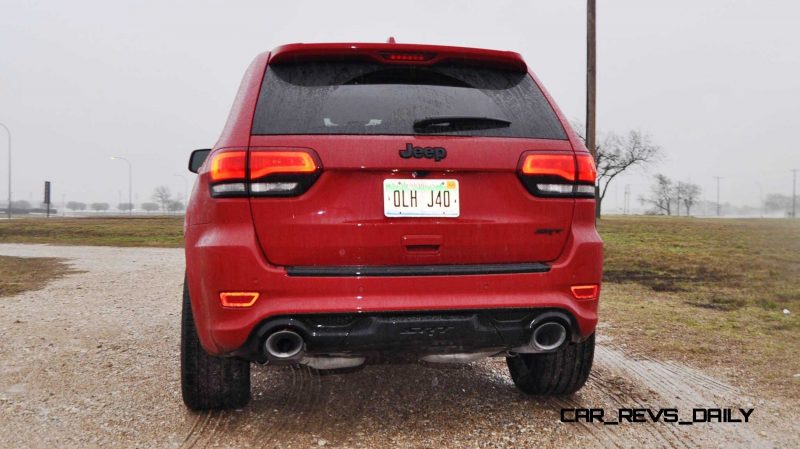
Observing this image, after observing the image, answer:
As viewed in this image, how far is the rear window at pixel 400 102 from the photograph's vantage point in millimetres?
2326

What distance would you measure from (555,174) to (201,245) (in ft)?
4.88

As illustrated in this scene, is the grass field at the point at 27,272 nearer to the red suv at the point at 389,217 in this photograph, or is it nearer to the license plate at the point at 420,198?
the red suv at the point at 389,217

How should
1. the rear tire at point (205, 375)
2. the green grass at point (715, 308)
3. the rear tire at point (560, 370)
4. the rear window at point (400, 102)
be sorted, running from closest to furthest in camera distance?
1. the rear window at point (400, 102)
2. the rear tire at point (205, 375)
3. the rear tire at point (560, 370)
4. the green grass at point (715, 308)

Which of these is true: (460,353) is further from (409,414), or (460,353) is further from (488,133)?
(488,133)

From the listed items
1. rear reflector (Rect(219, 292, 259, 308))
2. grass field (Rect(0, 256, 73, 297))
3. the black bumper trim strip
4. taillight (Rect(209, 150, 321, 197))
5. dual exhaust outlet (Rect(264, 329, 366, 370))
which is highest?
taillight (Rect(209, 150, 321, 197))

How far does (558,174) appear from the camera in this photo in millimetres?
2408

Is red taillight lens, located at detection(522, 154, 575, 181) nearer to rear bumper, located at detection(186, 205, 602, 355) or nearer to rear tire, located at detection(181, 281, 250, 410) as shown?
rear bumper, located at detection(186, 205, 602, 355)

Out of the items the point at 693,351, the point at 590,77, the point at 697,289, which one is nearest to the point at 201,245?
the point at 693,351

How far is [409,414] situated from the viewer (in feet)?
9.69

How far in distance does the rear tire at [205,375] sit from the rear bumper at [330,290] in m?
0.38

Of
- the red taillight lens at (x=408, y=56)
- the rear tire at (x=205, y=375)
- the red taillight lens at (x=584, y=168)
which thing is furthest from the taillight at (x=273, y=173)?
the red taillight lens at (x=584, y=168)

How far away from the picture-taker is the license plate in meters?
2.25

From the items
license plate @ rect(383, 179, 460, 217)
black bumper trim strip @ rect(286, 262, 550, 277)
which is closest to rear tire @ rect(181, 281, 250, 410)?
black bumper trim strip @ rect(286, 262, 550, 277)

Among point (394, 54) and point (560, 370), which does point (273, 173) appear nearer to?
point (394, 54)
